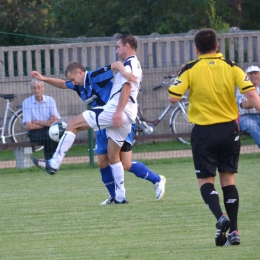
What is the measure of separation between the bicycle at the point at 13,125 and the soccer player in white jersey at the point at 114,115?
5.97 metres

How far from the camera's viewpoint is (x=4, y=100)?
15.1 metres

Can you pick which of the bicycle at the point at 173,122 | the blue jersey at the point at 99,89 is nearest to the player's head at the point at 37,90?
the bicycle at the point at 173,122

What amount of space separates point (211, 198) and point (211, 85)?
90 centimetres

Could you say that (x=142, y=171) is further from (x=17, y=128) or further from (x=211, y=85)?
(x=17, y=128)

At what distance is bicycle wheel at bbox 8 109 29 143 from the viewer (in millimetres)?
14735

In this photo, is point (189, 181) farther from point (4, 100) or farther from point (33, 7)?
point (33, 7)

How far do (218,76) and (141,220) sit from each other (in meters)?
2.02

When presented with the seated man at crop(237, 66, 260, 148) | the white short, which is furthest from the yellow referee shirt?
the seated man at crop(237, 66, 260, 148)

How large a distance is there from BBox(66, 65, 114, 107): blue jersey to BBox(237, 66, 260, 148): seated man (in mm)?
3840

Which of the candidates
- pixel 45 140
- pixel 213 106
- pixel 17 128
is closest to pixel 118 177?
pixel 213 106

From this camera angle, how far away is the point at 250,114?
13195 millimetres

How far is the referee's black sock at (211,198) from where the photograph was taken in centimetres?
649

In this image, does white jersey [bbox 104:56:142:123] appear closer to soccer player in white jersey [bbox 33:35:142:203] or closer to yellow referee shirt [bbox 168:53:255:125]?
soccer player in white jersey [bbox 33:35:142:203]

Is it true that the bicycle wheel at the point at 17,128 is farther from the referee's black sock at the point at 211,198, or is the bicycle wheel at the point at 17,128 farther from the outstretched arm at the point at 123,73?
the referee's black sock at the point at 211,198
